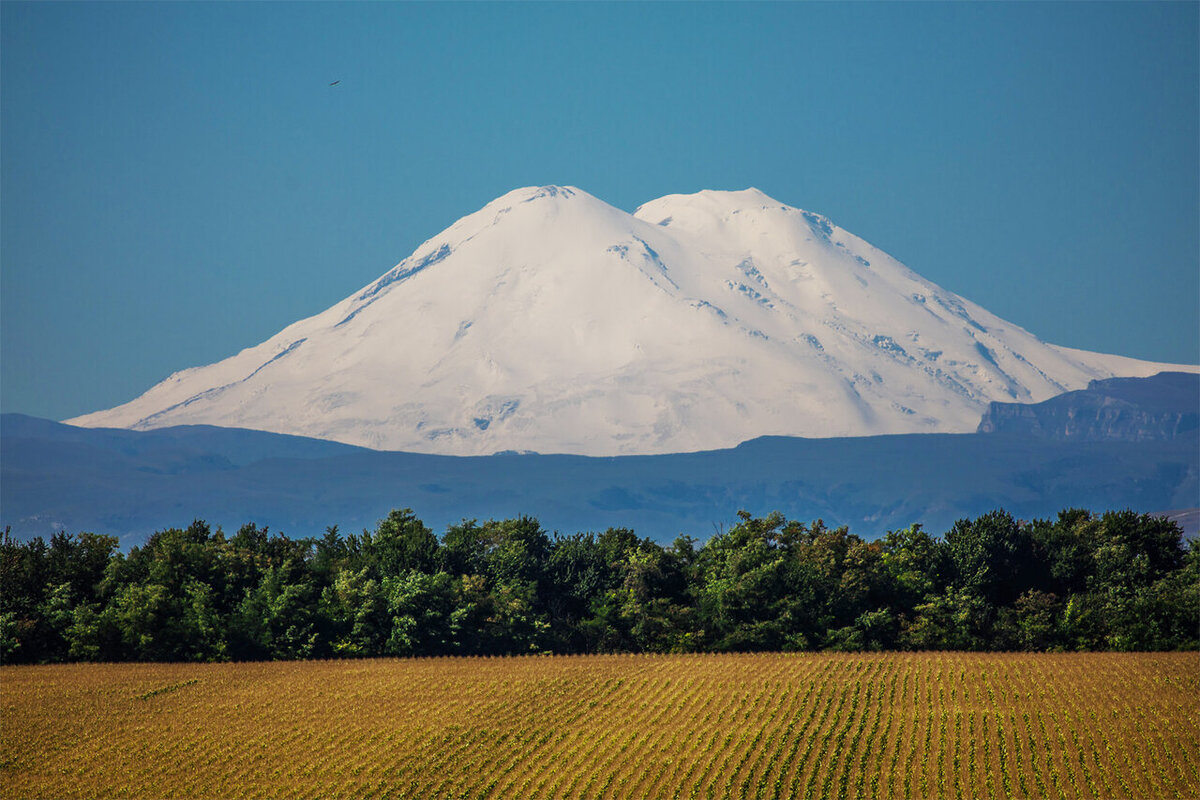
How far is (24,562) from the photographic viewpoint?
87938mm

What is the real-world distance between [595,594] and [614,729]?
33.1 meters

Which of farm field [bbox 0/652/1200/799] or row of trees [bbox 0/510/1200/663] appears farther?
row of trees [bbox 0/510/1200/663]

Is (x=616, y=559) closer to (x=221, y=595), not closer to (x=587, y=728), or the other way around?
(x=221, y=595)

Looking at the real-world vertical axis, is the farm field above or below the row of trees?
below

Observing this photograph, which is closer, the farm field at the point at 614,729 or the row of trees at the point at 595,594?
the farm field at the point at 614,729

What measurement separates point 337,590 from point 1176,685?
2111 inches

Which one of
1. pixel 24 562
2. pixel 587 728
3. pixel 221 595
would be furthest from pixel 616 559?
pixel 24 562

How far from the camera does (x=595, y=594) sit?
98062 millimetres

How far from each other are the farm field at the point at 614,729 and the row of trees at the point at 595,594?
14.6 feet

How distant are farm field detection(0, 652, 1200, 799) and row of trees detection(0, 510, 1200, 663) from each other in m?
4.46

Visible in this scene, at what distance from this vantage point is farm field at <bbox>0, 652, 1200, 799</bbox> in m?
56.9

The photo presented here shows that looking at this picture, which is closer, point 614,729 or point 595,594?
point 614,729

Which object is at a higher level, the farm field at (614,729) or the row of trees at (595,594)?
the row of trees at (595,594)

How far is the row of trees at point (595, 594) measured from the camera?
85.2 meters
